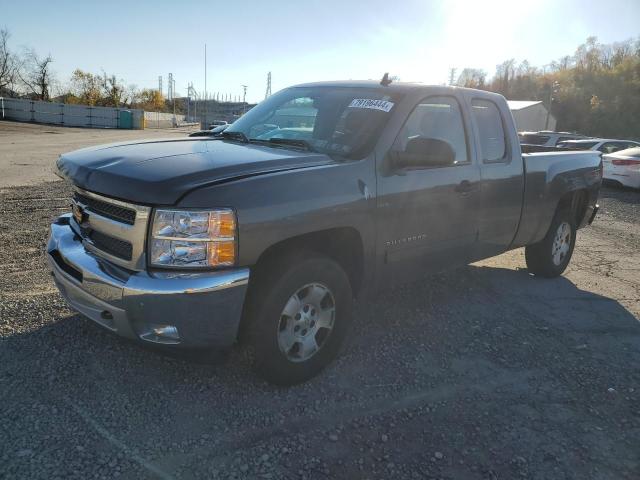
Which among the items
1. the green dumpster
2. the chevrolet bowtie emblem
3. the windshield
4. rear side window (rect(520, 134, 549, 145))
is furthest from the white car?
the green dumpster

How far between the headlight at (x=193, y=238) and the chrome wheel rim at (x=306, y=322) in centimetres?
59

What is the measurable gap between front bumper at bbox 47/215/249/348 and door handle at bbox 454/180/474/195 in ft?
6.80

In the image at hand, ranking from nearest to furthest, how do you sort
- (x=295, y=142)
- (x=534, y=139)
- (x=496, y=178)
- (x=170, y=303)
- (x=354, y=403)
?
(x=170, y=303), (x=354, y=403), (x=295, y=142), (x=496, y=178), (x=534, y=139)

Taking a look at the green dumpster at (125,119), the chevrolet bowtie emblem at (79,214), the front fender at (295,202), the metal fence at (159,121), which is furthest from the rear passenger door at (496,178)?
the metal fence at (159,121)

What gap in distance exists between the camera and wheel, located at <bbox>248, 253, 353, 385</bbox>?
119 inches

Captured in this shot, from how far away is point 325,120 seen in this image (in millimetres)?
3943

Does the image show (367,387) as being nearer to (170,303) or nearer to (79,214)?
(170,303)

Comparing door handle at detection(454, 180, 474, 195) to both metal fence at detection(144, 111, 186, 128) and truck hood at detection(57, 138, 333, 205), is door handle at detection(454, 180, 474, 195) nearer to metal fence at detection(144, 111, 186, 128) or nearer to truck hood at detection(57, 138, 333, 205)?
truck hood at detection(57, 138, 333, 205)

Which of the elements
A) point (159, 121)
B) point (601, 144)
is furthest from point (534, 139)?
point (159, 121)

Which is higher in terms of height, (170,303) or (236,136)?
(236,136)

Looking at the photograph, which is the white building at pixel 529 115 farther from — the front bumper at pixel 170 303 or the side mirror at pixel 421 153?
the front bumper at pixel 170 303

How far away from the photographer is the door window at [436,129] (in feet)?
11.9

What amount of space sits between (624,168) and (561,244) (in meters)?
10.9

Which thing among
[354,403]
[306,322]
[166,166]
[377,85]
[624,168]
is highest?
[377,85]
